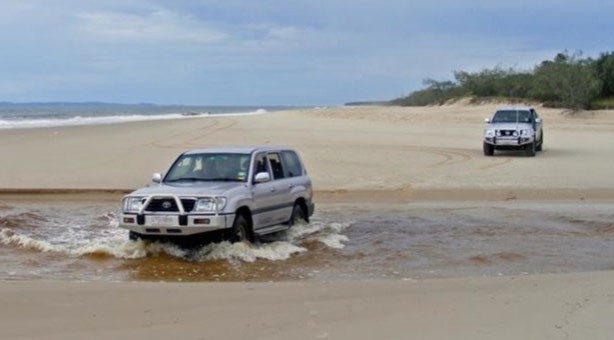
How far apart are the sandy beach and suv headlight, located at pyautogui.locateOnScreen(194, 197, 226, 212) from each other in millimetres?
1305

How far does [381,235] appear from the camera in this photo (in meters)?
13.6

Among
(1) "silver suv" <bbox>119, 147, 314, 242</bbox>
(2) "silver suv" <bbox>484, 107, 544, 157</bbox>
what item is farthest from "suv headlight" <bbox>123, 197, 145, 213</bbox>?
(2) "silver suv" <bbox>484, 107, 544, 157</bbox>

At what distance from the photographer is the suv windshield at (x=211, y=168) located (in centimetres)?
1223

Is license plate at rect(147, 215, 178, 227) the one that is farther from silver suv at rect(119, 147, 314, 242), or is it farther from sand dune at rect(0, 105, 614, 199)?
sand dune at rect(0, 105, 614, 199)

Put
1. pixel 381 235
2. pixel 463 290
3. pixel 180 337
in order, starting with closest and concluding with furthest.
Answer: pixel 180 337
pixel 463 290
pixel 381 235

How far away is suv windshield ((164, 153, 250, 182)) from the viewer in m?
12.2

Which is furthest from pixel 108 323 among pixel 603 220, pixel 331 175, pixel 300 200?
pixel 331 175

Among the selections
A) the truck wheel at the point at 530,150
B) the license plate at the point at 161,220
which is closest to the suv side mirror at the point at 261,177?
the license plate at the point at 161,220

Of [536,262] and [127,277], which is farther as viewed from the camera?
[536,262]

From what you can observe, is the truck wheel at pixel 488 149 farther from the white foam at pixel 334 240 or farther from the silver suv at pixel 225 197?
the white foam at pixel 334 240

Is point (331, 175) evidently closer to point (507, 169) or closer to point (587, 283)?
point (507, 169)

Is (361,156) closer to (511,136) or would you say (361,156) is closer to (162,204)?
(511,136)

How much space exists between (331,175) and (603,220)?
29.5ft

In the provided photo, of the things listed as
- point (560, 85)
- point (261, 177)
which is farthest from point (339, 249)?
point (560, 85)
